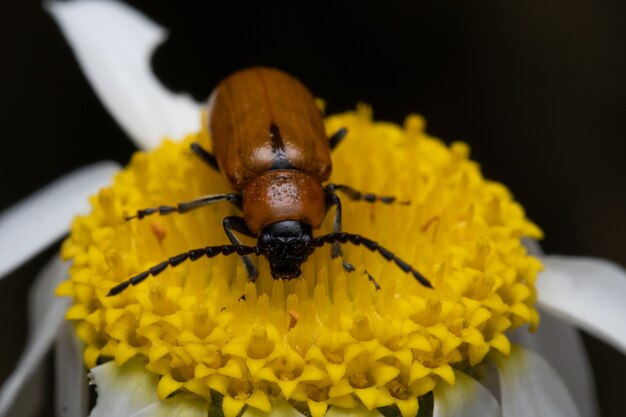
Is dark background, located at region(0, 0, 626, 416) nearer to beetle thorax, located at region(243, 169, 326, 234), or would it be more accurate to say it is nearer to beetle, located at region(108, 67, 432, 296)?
beetle, located at region(108, 67, 432, 296)

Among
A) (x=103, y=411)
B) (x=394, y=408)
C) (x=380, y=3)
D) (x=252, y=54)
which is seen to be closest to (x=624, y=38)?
(x=380, y=3)

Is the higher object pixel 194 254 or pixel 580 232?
pixel 580 232

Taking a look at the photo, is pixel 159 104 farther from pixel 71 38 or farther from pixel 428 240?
pixel 428 240

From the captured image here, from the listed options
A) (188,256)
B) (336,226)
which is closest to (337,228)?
(336,226)

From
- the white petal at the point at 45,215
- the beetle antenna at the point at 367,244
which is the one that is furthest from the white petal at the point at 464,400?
the white petal at the point at 45,215

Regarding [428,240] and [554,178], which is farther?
[554,178]

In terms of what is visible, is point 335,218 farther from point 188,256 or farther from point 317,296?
point 188,256

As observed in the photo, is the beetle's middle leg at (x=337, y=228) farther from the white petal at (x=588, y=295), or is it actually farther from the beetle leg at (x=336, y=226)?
the white petal at (x=588, y=295)
